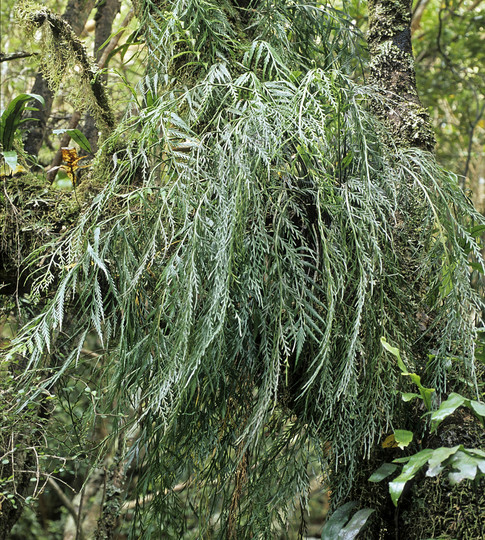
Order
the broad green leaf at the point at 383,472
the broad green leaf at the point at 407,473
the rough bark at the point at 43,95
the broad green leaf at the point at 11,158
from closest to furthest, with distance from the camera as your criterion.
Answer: the broad green leaf at the point at 407,473 → the broad green leaf at the point at 383,472 → the broad green leaf at the point at 11,158 → the rough bark at the point at 43,95

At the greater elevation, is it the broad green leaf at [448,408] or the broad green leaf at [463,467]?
the broad green leaf at [448,408]

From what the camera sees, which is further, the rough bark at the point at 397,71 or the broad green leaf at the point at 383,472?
the rough bark at the point at 397,71

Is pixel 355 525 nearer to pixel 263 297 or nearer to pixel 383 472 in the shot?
pixel 383 472

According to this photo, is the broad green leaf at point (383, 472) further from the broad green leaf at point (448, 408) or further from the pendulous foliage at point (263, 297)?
the broad green leaf at point (448, 408)

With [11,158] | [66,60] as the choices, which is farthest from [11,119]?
[66,60]

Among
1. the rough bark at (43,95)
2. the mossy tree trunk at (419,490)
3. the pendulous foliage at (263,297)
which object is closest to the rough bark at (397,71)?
the mossy tree trunk at (419,490)

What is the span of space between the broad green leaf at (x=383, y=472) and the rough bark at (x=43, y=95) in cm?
184

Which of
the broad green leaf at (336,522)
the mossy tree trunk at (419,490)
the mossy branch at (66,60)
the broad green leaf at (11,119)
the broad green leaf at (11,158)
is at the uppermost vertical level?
the mossy branch at (66,60)

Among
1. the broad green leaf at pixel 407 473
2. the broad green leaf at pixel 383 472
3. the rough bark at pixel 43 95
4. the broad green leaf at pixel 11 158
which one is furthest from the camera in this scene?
the rough bark at pixel 43 95

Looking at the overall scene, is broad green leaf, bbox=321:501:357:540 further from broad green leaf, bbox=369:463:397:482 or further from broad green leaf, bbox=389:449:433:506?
broad green leaf, bbox=389:449:433:506

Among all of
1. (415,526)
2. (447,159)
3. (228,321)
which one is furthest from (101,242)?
(447,159)

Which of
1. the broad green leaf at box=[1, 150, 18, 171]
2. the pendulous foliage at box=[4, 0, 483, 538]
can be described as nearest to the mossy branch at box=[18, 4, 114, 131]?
the broad green leaf at box=[1, 150, 18, 171]

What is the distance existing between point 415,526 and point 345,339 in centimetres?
44

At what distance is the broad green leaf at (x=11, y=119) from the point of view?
152cm
